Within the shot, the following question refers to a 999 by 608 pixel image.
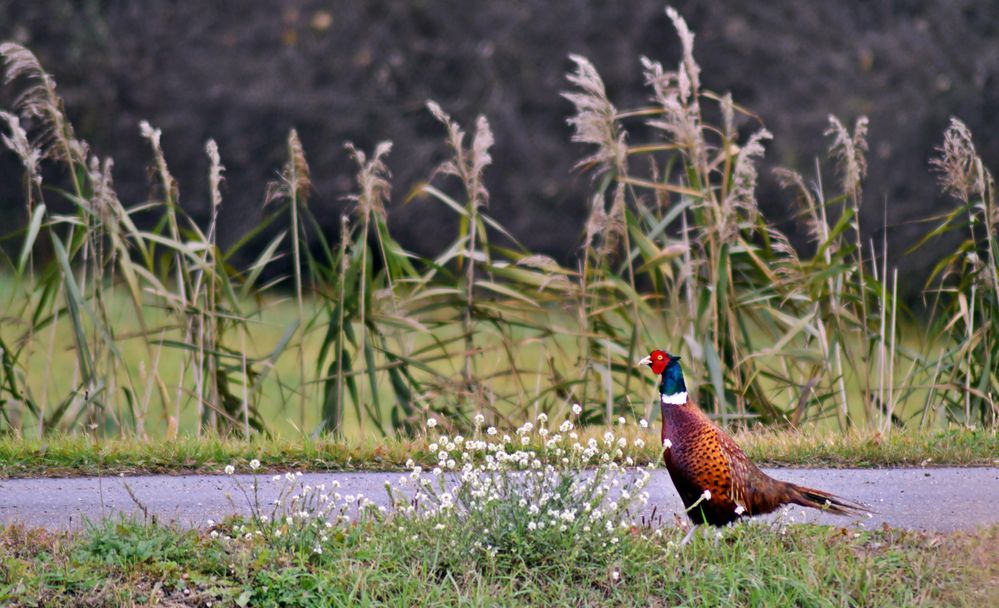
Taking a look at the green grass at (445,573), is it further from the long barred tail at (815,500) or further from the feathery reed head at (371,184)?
the feathery reed head at (371,184)

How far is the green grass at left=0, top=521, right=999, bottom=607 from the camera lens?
3.68 metres

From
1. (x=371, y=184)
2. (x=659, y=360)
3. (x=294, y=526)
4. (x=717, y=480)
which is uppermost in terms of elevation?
(x=371, y=184)

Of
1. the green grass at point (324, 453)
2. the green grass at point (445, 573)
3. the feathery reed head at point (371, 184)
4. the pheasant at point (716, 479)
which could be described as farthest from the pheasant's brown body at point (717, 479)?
the feathery reed head at point (371, 184)

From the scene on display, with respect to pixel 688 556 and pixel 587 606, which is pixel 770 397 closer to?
pixel 688 556

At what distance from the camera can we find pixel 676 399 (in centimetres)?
433

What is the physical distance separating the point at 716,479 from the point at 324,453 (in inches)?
78.9

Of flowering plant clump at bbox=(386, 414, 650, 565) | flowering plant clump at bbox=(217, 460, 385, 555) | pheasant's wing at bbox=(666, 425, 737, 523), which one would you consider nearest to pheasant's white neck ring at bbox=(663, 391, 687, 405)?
pheasant's wing at bbox=(666, 425, 737, 523)

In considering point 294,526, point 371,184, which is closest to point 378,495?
point 294,526

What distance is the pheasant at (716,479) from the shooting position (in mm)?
4105

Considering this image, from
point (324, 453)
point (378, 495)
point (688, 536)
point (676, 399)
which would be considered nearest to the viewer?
point (688, 536)

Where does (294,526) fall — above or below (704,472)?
below

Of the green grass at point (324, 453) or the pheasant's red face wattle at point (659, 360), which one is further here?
the green grass at point (324, 453)

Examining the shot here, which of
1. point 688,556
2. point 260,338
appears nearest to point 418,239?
point 260,338

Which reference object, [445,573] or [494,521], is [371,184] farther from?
[445,573]
